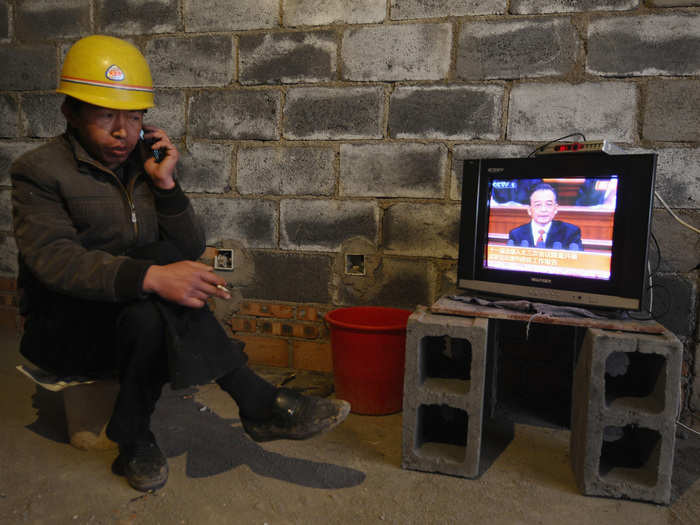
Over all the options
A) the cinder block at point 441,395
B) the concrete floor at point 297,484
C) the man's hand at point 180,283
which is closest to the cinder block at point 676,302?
the concrete floor at point 297,484

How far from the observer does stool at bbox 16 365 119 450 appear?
1.73 m

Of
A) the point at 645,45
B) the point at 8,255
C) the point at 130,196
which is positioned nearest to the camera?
the point at 130,196

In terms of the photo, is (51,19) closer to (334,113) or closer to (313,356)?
(334,113)

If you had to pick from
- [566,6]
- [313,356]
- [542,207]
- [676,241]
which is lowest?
[313,356]

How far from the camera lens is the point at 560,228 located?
1.81 metres

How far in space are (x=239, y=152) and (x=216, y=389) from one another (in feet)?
3.64

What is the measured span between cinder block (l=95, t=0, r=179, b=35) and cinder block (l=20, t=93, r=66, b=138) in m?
0.47

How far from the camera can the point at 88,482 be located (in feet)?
5.20

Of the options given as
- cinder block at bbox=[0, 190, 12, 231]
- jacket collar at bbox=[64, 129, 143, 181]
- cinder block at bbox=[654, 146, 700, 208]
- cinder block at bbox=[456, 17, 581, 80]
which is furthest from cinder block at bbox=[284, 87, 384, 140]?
cinder block at bbox=[0, 190, 12, 231]

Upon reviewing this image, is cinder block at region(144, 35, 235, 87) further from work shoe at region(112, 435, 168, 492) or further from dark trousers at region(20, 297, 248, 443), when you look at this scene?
work shoe at region(112, 435, 168, 492)

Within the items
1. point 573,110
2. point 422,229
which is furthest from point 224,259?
point 573,110

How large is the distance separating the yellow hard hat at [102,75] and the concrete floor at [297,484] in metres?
1.11

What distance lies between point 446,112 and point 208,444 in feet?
5.32

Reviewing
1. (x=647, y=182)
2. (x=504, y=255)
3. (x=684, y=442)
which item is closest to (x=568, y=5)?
(x=647, y=182)
